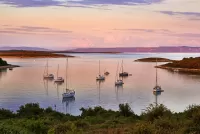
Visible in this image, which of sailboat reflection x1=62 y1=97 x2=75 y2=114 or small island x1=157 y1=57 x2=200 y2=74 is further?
small island x1=157 y1=57 x2=200 y2=74

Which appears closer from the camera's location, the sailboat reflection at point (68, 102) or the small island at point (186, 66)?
the sailboat reflection at point (68, 102)

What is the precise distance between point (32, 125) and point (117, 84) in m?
44.9

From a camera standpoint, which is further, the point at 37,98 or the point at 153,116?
the point at 37,98

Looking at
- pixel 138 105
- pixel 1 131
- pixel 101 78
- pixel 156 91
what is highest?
pixel 101 78

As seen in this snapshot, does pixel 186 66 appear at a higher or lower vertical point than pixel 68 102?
higher

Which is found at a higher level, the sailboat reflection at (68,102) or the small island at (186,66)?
the small island at (186,66)

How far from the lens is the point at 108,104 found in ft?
112

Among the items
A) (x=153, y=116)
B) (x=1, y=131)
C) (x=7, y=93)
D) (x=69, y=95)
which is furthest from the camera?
(x=7, y=93)

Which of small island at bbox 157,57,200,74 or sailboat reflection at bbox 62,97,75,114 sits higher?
small island at bbox 157,57,200,74

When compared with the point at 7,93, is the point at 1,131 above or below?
below

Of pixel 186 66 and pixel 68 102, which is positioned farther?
pixel 186 66

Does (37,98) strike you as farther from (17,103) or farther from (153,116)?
(153,116)

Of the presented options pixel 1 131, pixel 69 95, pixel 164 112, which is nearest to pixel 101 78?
pixel 69 95

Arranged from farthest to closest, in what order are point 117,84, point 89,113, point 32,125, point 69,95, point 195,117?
point 117,84 → point 69,95 → point 89,113 → point 195,117 → point 32,125
